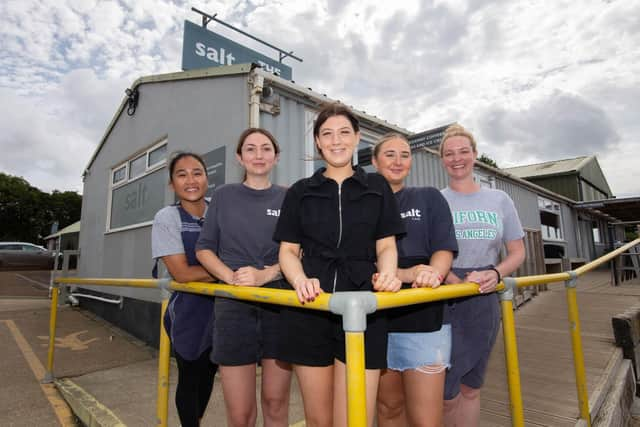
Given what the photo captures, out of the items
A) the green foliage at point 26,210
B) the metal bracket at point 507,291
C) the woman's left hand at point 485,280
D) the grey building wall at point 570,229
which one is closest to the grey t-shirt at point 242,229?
the woman's left hand at point 485,280

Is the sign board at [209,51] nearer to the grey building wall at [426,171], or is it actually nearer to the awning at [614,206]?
the grey building wall at [426,171]

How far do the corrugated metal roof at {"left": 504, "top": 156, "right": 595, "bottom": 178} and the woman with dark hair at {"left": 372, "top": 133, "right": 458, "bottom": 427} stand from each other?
23.8m

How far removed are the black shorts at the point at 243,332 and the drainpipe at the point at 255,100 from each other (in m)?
3.02

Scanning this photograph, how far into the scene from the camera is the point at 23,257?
20.3 metres

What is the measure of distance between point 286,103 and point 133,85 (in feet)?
15.1

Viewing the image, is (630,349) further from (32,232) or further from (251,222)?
(32,232)

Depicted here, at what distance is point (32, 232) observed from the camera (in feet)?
120

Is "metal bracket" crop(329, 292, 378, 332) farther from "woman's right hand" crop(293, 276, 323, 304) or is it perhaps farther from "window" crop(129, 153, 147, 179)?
"window" crop(129, 153, 147, 179)

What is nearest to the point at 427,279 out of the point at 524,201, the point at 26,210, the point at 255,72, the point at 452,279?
the point at 452,279

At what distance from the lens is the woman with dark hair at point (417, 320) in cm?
149

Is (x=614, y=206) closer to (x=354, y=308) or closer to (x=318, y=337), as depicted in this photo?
(x=318, y=337)

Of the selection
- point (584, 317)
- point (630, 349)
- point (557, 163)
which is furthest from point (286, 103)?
point (557, 163)

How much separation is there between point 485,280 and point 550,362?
325 cm

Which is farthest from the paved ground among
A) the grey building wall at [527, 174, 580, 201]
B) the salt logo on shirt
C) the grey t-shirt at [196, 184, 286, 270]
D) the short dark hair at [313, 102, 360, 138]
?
the grey building wall at [527, 174, 580, 201]
